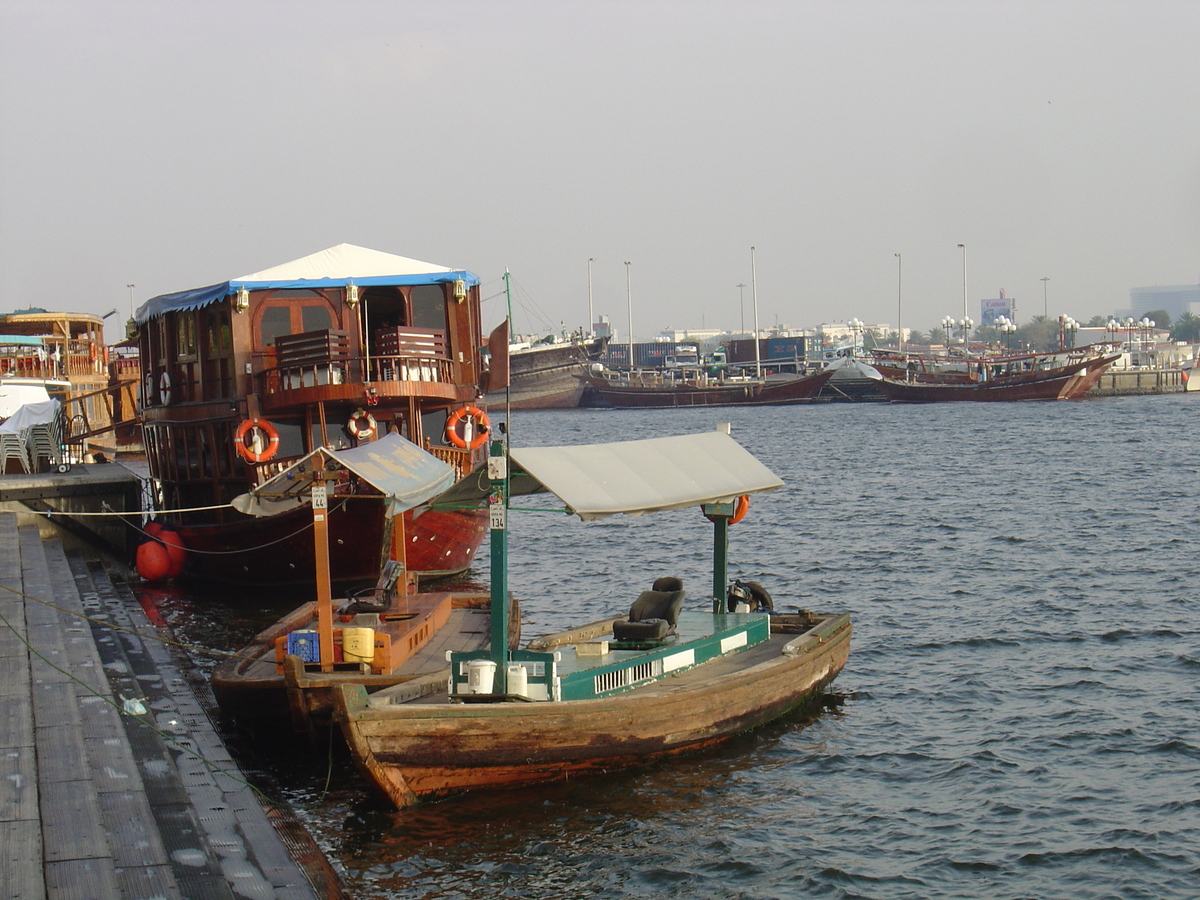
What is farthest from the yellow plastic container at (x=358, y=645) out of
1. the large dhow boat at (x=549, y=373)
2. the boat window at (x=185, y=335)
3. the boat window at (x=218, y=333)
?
the large dhow boat at (x=549, y=373)

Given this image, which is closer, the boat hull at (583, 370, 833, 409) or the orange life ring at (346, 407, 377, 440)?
the orange life ring at (346, 407, 377, 440)

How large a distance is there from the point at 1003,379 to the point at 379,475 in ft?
297

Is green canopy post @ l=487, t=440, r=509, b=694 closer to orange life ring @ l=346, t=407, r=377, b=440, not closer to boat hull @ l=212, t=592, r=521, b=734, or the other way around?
boat hull @ l=212, t=592, r=521, b=734

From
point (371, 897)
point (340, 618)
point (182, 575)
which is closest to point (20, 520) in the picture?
point (182, 575)

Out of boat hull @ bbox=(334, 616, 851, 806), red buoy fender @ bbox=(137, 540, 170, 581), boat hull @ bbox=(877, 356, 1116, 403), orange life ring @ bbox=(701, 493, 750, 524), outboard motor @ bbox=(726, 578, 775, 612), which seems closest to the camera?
boat hull @ bbox=(334, 616, 851, 806)

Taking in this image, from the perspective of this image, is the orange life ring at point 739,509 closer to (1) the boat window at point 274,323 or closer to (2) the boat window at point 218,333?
(1) the boat window at point 274,323

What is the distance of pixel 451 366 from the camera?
78.0ft

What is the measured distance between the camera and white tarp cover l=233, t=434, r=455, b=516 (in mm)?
14250

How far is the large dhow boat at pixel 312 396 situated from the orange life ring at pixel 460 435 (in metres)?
0.03

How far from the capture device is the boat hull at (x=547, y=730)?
10445 millimetres

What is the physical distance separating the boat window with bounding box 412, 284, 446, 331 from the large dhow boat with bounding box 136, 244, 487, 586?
0.03m

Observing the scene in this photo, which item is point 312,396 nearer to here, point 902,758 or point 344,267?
point 344,267

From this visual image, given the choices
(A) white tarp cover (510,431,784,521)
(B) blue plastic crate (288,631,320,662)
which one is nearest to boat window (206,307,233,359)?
(B) blue plastic crate (288,631,320,662)

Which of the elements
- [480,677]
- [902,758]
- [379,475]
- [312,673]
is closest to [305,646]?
[312,673]
